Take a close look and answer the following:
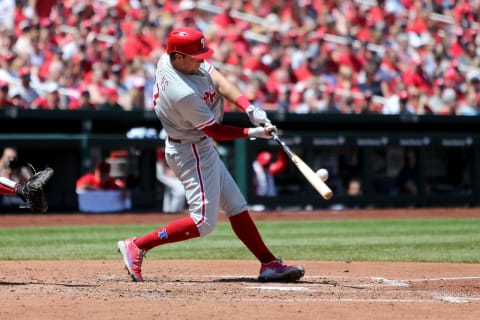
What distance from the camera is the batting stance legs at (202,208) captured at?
664 centimetres

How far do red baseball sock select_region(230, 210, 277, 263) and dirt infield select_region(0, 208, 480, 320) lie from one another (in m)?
0.20

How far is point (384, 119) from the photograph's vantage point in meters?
16.1

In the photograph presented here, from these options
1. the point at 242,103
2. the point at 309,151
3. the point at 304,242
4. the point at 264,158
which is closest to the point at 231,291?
the point at 242,103

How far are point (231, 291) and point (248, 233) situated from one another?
0.77 meters

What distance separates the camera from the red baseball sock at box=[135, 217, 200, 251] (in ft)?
21.9

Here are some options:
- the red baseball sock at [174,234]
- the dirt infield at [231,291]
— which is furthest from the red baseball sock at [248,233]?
the red baseball sock at [174,234]

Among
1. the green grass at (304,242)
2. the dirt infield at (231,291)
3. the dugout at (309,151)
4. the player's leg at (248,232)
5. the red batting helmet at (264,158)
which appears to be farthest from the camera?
the red batting helmet at (264,158)

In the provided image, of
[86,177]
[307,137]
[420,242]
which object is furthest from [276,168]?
[420,242]

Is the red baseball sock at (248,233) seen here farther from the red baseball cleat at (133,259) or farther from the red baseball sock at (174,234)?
the red baseball cleat at (133,259)

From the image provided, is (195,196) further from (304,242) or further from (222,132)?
(304,242)

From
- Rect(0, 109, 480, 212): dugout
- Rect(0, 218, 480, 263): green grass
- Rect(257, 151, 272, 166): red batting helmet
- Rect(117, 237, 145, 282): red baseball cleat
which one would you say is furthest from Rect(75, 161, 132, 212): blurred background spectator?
Rect(117, 237, 145, 282): red baseball cleat

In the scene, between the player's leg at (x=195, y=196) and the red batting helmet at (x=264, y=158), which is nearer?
the player's leg at (x=195, y=196)

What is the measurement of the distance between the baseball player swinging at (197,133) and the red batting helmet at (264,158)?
831cm

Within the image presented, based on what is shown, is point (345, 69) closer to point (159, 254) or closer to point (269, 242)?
point (269, 242)
